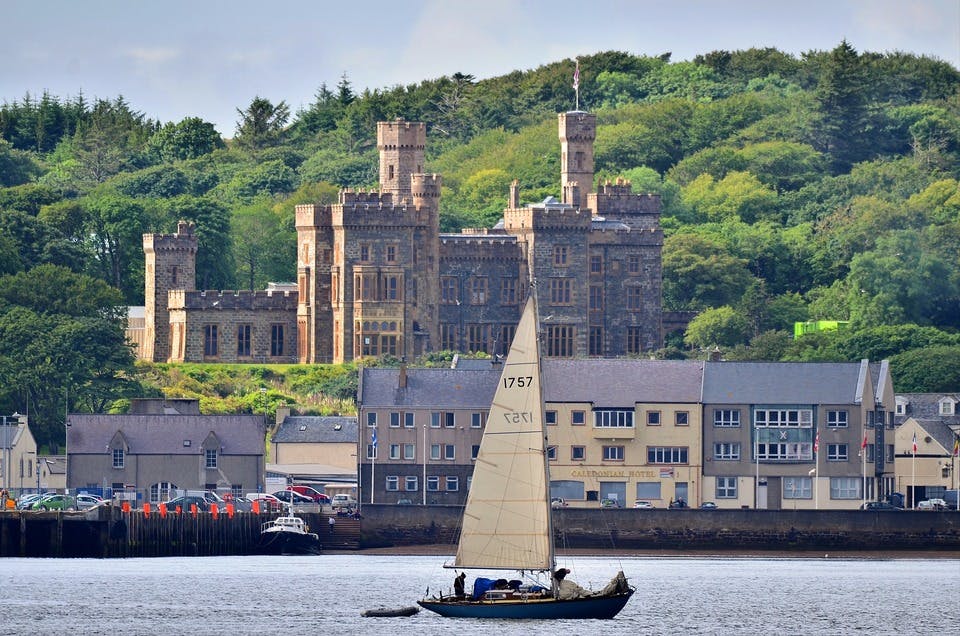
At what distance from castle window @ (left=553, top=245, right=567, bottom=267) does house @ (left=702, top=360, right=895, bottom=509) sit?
34.6 m

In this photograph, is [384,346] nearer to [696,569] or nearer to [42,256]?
[42,256]

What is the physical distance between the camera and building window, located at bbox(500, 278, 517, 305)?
529 feet

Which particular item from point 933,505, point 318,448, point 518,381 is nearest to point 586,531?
point 933,505

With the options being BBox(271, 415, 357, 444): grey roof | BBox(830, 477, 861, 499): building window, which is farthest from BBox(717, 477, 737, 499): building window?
BBox(271, 415, 357, 444): grey roof

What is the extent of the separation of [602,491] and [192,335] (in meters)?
37.9

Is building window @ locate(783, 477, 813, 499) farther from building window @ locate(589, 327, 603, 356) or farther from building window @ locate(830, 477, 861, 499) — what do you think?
building window @ locate(589, 327, 603, 356)

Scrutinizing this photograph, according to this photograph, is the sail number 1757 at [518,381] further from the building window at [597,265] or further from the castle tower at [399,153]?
the castle tower at [399,153]

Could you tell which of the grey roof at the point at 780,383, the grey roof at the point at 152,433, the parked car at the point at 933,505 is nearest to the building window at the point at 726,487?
the grey roof at the point at 780,383

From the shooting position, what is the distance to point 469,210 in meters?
199

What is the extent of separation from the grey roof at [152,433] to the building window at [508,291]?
34535mm

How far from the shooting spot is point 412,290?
158m

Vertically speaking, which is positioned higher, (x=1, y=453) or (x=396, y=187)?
(x=396, y=187)

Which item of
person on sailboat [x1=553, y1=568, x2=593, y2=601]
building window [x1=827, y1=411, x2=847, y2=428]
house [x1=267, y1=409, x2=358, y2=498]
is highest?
building window [x1=827, y1=411, x2=847, y2=428]

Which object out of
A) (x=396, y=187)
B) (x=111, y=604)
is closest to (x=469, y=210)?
(x=396, y=187)
